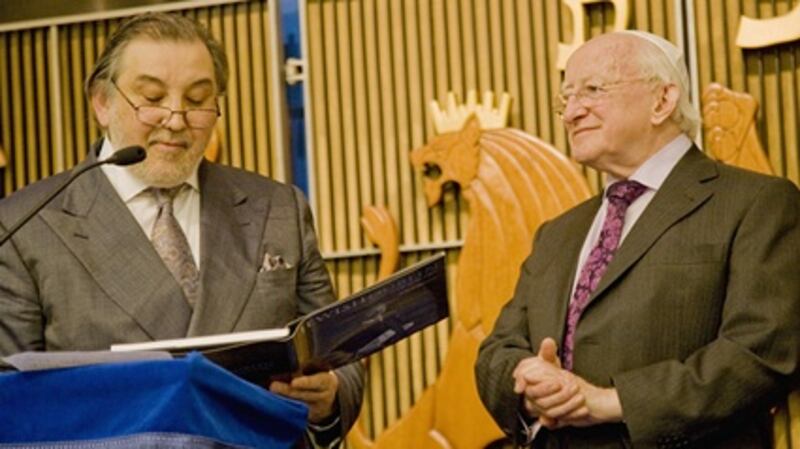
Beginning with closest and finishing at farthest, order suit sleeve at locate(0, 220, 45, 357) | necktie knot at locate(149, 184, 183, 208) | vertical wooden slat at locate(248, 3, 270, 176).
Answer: suit sleeve at locate(0, 220, 45, 357)
necktie knot at locate(149, 184, 183, 208)
vertical wooden slat at locate(248, 3, 270, 176)

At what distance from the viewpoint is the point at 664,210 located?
3.38 metres

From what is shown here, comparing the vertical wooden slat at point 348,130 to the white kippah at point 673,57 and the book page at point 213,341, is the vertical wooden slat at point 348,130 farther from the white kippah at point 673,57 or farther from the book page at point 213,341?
the book page at point 213,341

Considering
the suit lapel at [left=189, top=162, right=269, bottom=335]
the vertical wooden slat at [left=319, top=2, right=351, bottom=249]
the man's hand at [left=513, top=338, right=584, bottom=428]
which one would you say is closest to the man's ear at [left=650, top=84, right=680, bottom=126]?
the man's hand at [left=513, top=338, right=584, bottom=428]

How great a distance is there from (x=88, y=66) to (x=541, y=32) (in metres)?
1.56

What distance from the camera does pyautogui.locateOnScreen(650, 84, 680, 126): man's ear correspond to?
355 centimetres

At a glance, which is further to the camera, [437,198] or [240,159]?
[240,159]

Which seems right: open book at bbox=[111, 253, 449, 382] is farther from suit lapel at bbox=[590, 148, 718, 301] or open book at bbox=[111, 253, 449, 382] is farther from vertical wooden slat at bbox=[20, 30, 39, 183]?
vertical wooden slat at bbox=[20, 30, 39, 183]

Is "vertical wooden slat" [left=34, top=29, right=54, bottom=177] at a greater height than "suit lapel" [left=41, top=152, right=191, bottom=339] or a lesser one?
greater

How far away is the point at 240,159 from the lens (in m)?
5.04

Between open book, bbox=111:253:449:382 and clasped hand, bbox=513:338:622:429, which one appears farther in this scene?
clasped hand, bbox=513:338:622:429

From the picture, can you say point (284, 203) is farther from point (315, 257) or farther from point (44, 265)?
point (44, 265)

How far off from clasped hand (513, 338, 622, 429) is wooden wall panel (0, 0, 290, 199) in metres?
1.90

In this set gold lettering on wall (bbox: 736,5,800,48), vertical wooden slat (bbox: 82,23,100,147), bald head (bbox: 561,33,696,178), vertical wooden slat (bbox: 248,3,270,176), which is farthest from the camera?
vertical wooden slat (bbox: 82,23,100,147)

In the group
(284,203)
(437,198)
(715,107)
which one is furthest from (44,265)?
(715,107)
